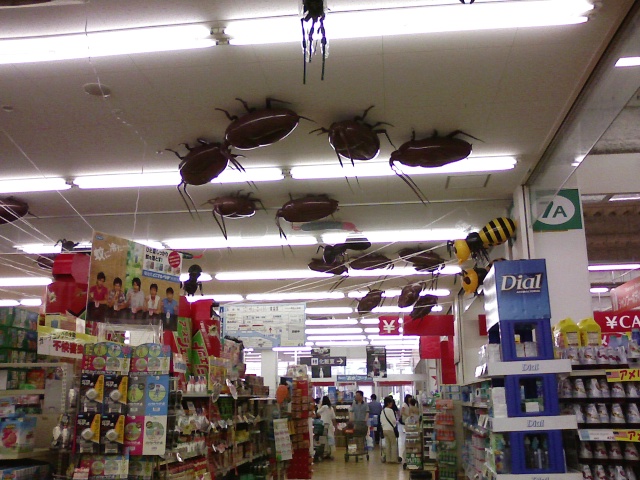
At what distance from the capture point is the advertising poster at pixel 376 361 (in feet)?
76.8

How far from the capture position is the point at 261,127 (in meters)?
5.24

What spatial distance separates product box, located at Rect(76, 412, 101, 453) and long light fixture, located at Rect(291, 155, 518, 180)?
3.91 metres

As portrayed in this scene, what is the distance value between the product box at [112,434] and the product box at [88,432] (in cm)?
3

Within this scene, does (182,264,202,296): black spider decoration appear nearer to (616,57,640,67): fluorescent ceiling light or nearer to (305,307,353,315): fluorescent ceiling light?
(305,307,353,315): fluorescent ceiling light

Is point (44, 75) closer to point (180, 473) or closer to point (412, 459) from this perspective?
point (180, 473)

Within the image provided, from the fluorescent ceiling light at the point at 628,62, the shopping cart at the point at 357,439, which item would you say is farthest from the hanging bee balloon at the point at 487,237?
the shopping cart at the point at 357,439

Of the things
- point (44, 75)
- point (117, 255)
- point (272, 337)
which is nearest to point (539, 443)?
point (117, 255)

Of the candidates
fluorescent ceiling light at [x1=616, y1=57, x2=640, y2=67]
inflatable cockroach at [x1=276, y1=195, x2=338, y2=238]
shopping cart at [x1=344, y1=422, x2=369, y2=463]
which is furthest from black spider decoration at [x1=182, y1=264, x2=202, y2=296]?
shopping cart at [x1=344, y1=422, x2=369, y2=463]

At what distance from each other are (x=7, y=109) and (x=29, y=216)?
3623 mm

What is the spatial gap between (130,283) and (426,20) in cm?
299

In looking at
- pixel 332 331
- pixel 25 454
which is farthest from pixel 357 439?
pixel 25 454

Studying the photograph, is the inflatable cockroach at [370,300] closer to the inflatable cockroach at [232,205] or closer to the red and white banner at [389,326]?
the red and white banner at [389,326]

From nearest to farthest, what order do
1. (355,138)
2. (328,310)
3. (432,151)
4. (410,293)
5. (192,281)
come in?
(355,138) < (432,151) < (192,281) < (410,293) < (328,310)

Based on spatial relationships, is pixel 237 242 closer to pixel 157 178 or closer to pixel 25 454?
pixel 157 178
